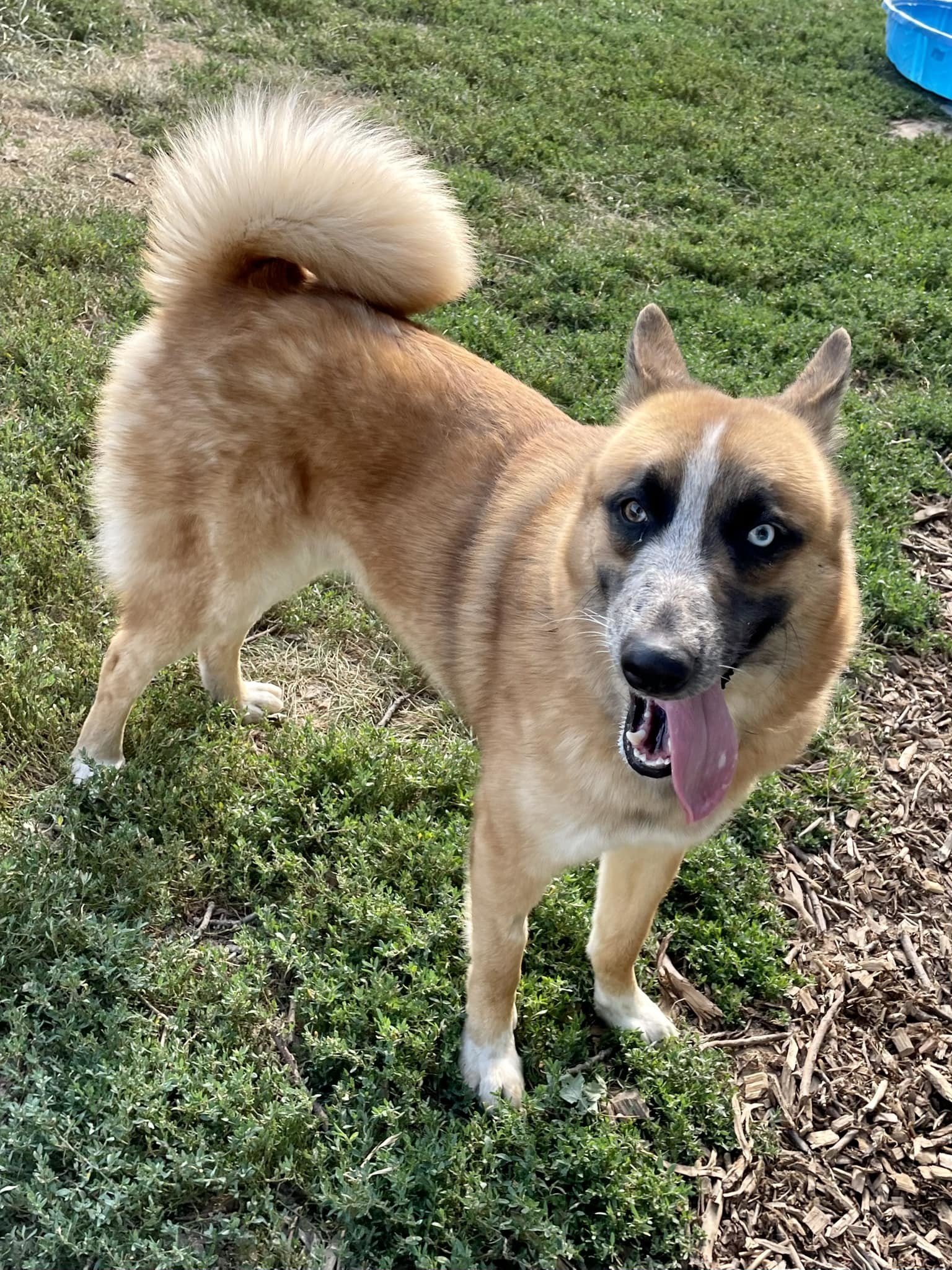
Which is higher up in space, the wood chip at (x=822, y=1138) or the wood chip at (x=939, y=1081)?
the wood chip at (x=939, y=1081)

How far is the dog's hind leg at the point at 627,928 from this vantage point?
2465 mm

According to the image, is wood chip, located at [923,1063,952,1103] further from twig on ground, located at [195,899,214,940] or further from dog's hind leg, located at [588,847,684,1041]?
twig on ground, located at [195,899,214,940]

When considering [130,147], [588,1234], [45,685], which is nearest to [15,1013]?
[45,685]

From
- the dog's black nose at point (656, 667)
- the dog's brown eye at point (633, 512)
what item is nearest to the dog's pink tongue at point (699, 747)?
the dog's black nose at point (656, 667)

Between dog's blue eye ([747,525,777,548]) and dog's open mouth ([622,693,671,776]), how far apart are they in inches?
15.4

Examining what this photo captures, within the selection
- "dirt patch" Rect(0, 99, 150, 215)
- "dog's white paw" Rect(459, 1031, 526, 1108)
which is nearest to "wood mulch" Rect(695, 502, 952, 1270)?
"dog's white paw" Rect(459, 1031, 526, 1108)

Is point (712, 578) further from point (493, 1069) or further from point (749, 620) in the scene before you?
point (493, 1069)

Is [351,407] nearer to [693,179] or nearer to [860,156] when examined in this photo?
[693,179]

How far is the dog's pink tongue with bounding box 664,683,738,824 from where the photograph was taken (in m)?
2.01

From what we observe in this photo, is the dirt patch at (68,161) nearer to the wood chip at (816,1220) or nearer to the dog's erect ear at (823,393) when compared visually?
the dog's erect ear at (823,393)

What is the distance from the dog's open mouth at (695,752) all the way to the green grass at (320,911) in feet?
3.17

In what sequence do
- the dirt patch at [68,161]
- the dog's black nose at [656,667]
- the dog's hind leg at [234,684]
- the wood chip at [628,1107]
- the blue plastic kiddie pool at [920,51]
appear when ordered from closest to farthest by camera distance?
the dog's black nose at [656,667] < the wood chip at [628,1107] < the dog's hind leg at [234,684] < the dirt patch at [68,161] < the blue plastic kiddie pool at [920,51]

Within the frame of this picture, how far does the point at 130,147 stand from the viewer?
5977mm

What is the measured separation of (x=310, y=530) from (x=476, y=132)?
508cm
